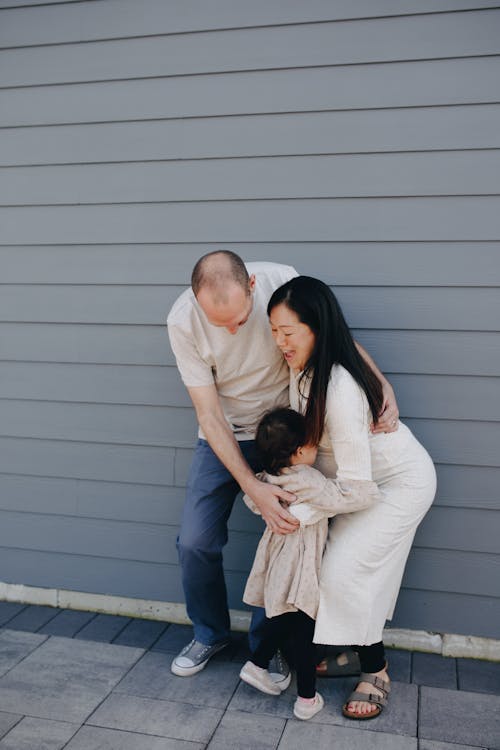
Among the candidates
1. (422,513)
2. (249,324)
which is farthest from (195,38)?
(422,513)

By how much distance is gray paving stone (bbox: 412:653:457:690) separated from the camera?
2.67m

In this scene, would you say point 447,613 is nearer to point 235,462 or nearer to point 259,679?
point 259,679

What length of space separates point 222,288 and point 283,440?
1.75 ft

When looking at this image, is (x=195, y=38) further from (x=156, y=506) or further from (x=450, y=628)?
(x=450, y=628)

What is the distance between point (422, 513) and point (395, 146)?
4.42ft

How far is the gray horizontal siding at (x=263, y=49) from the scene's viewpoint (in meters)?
2.62

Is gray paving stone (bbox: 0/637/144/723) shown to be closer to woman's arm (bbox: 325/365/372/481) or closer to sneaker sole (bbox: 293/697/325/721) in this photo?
sneaker sole (bbox: 293/697/325/721)

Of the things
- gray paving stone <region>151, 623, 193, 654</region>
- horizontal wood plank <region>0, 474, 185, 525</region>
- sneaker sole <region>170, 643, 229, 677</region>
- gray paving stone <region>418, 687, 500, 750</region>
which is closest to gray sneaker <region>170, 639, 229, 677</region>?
sneaker sole <region>170, 643, 229, 677</region>

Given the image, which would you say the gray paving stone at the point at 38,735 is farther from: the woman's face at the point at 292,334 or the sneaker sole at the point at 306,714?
the woman's face at the point at 292,334

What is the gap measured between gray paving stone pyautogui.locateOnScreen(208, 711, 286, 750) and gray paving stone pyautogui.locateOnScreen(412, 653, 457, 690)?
24.1 inches

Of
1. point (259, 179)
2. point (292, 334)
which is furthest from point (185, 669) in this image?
point (259, 179)

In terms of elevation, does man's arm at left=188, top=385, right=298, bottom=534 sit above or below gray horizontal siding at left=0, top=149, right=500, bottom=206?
below

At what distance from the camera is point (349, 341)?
236cm

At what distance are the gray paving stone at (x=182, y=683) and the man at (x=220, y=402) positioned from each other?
0.16 ft
